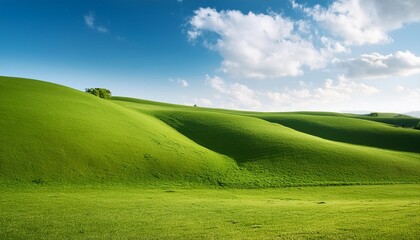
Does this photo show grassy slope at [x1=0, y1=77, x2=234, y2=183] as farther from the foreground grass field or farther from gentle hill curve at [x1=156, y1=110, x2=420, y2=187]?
gentle hill curve at [x1=156, y1=110, x2=420, y2=187]

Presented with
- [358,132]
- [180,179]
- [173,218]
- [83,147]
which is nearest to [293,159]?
[180,179]

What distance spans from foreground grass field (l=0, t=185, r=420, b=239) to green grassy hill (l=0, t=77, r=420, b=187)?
5856 millimetres

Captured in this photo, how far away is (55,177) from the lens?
95.1 feet

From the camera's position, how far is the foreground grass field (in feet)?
47.0

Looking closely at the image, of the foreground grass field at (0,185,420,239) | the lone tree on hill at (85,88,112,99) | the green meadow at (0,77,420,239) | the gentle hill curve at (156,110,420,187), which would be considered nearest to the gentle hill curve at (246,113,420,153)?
the green meadow at (0,77,420,239)

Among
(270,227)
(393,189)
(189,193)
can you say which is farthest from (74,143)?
(393,189)

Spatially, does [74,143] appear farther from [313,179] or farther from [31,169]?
[313,179]

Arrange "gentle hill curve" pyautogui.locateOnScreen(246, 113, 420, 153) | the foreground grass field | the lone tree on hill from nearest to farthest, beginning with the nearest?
the foreground grass field → "gentle hill curve" pyautogui.locateOnScreen(246, 113, 420, 153) → the lone tree on hill

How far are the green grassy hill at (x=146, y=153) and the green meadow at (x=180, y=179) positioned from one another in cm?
17

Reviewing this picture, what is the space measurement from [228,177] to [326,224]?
21424 mm

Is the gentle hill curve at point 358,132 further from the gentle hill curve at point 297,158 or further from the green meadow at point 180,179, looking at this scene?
the gentle hill curve at point 297,158

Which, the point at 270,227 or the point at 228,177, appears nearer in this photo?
the point at 270,227

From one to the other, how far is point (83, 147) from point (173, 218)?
2171 centimetres

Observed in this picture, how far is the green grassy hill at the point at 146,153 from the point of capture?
31719 mm
